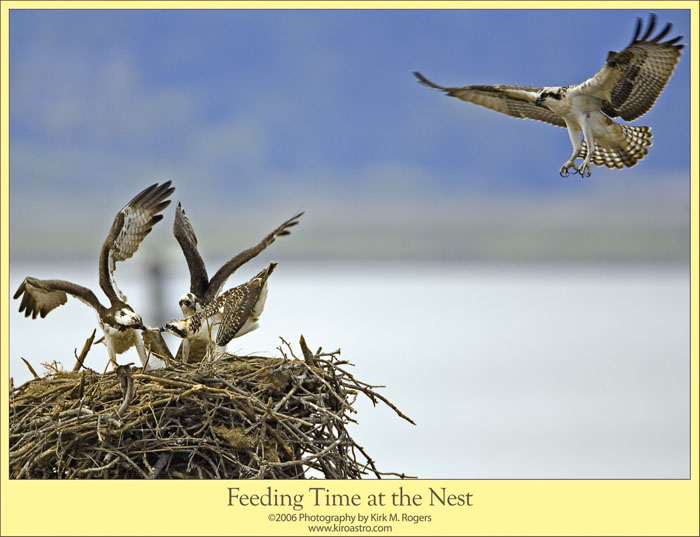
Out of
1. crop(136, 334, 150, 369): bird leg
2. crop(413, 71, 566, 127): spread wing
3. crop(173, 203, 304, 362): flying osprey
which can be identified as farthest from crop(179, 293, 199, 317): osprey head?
crop(413, 71, 566, 127): spread wing

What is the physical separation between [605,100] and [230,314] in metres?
2.99

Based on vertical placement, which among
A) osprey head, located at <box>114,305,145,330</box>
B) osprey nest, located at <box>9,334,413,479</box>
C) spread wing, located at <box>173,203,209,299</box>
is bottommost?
osprey nest, located at <box>9,334,413,479</box>

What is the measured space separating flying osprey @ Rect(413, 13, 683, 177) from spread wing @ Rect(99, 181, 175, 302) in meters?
1.99

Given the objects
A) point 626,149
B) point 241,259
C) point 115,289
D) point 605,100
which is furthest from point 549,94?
point 115,289

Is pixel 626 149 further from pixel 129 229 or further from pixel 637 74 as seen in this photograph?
pixel 129 229

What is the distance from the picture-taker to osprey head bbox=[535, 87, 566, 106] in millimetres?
5750

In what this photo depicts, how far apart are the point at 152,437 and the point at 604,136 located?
13.0 ft

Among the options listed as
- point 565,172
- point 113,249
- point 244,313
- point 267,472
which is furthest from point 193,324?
point 565,172

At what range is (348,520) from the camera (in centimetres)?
425

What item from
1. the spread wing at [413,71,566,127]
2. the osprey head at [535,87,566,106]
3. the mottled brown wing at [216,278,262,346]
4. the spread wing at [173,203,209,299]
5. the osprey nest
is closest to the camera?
the osprey nest

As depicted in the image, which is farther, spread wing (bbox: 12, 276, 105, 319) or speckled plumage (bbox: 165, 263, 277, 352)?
spread wing (bbox: 12, 276, 105, 319)

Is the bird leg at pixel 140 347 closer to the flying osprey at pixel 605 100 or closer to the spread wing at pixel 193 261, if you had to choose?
the spread wing at pixel 193 261

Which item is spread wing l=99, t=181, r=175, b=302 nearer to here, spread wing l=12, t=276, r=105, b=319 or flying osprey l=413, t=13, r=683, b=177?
spread wing l=12, t=276, r=105, b=319

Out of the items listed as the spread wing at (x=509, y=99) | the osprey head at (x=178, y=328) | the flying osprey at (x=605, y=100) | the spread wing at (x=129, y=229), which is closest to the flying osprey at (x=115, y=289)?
the spread wing at (x=129, y=229)
